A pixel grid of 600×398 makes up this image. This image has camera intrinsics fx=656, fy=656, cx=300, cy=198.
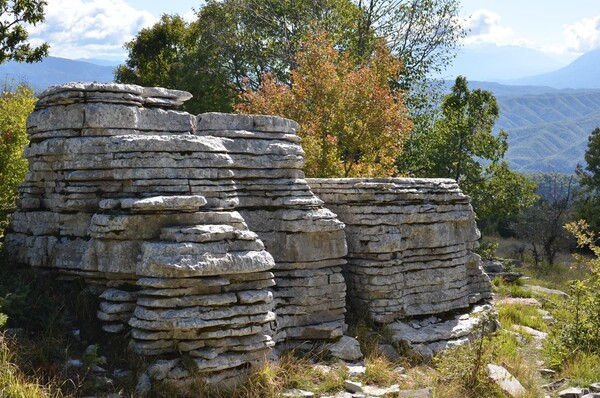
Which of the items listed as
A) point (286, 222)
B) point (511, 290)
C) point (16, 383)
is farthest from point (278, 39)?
point (16, 383)

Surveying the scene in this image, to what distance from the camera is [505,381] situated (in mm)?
10031

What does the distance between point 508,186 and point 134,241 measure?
17.2 metres

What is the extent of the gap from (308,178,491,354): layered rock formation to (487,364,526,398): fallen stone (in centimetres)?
148

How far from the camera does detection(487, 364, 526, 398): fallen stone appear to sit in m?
9.82

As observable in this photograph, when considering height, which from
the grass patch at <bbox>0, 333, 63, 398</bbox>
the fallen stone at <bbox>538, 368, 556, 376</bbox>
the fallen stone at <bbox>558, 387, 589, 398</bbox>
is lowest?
the fallen stone at <bbox>538, 368, 556, 376</bbox>

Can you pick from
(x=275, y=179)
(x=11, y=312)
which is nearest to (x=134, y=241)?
(x=11, y=312)

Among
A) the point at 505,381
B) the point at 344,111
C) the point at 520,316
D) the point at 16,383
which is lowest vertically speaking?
the point at 520,316

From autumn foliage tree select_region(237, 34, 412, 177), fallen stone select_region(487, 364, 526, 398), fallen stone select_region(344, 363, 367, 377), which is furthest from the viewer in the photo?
autumn foliage tree select_region(237, 34, 412, 177)

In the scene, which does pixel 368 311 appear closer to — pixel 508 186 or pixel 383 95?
pixel 383 95

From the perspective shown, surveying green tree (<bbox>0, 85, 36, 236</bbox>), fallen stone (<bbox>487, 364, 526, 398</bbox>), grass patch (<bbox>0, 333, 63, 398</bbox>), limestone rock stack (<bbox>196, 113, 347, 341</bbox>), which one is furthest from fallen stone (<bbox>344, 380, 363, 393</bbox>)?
green tree (<bbox>0, 85, 36, 236</bbox>)

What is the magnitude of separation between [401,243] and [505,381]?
9.87 feet

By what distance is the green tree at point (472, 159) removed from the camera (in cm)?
2281

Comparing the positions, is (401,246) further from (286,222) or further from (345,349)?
(286,222)

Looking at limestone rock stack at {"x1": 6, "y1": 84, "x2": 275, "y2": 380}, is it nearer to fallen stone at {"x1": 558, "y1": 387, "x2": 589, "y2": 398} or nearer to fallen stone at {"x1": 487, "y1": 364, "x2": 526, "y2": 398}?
fallen stone at {"x1": 487, "y1": 364, "x2": 526, "y2": 398}
